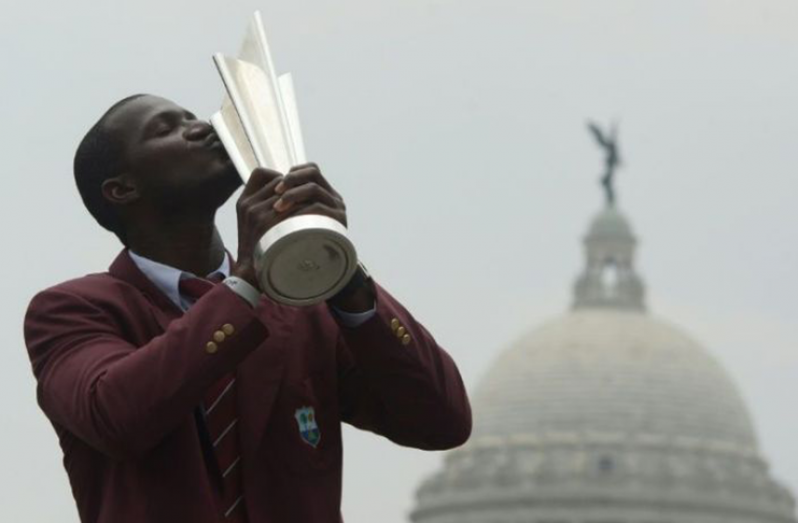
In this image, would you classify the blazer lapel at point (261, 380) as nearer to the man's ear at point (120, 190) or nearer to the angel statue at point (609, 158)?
the man's ear at point (120, 190)

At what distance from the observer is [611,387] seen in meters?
140

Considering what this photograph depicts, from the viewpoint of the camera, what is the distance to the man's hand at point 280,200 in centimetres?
473

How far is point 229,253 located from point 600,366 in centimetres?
13691

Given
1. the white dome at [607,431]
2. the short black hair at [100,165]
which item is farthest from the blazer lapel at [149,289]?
the white dome at [607,431]

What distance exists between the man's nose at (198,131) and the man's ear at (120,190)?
12 cm

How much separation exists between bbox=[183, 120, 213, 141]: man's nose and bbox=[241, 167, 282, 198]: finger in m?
0.34

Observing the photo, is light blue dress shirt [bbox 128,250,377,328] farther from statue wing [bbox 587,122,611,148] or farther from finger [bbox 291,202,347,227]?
statue wing [bbox 587,122,611,148]

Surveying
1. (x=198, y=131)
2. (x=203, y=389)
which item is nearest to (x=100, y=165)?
(x=198, y=131)

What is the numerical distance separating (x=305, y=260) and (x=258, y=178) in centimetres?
19

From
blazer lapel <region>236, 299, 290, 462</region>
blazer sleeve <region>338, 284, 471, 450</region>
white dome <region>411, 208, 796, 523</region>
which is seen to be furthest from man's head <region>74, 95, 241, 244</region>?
white dome <region>411, 208, 796, 523</region>

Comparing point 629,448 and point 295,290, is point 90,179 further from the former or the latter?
point 629,448

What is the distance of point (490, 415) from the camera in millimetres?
138750

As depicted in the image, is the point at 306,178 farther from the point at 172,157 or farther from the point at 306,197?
the point at 172,157

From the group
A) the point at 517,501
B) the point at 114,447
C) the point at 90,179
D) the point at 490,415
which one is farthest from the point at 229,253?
the point at 490,415
